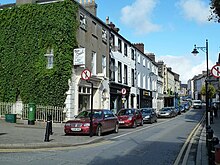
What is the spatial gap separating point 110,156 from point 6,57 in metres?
17.7

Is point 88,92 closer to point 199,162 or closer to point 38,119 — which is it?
point 38,119

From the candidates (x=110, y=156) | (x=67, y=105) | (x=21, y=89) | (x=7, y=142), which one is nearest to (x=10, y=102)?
(x=21, y=89)

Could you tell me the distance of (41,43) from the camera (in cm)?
2372

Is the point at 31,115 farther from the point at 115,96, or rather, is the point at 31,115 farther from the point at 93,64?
the point at 115,96

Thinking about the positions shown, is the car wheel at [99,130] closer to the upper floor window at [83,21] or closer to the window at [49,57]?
the window at [49,57]

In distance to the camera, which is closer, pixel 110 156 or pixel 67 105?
pixel 110 156

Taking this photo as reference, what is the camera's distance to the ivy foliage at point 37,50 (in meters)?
22.9

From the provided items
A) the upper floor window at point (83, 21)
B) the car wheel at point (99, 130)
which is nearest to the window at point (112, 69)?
the upper floor window at point (83, 21)

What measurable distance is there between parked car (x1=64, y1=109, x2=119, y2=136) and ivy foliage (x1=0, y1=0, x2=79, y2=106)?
18.9 feet

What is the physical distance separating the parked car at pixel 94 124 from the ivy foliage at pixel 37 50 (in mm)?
5759

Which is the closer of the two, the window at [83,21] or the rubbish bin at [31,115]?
the rubbish bin at [31,115]

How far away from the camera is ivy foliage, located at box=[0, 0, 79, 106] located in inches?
900

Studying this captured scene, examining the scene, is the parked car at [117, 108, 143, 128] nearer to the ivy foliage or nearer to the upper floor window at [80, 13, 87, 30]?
the ivy foliage

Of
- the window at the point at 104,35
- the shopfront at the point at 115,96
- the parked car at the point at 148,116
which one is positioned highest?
the window at the point at 104,35
